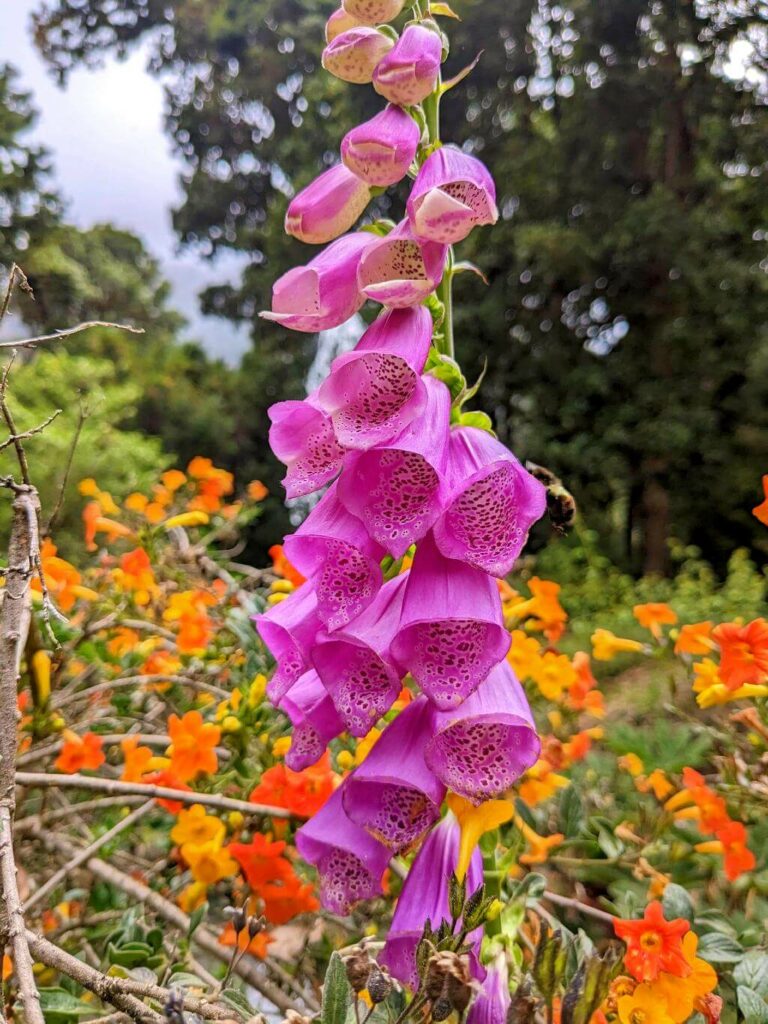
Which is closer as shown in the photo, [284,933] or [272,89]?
[284,933]

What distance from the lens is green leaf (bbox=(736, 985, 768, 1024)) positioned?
1.30 feet

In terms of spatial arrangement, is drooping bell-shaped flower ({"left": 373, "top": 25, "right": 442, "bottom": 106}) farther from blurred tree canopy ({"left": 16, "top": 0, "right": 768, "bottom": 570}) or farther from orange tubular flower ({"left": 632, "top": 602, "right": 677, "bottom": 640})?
blurred tree canopy ({"left": 16, "top": 0, "right": 768, "bottom": 570})

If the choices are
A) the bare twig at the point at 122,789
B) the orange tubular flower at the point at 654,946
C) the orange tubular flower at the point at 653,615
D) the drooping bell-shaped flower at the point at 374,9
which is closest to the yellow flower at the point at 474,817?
the orange tubular flower at the point at 654,946

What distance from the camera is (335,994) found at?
32 centimetres

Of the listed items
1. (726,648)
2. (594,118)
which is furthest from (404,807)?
(594,118)

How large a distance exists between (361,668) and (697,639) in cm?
46

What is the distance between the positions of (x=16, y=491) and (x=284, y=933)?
840 mm

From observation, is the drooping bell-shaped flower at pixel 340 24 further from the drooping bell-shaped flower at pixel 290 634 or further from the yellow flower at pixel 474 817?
the yellow flower at pixel 474 817

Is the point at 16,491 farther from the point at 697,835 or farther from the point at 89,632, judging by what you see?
the point at 697,835

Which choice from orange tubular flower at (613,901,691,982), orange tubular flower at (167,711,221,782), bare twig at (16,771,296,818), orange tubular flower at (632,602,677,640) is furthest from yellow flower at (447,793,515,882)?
orange tubular flower at (632,602,677,640)

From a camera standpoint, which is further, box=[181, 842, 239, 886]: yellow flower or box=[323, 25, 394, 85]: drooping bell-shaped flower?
box=[181, 842, 239, 886]: yellow flower

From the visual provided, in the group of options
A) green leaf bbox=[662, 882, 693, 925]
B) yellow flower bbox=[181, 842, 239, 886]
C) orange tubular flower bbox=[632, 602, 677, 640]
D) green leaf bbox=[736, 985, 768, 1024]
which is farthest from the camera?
orange tubular flower bbox=[632, 602, 677, 640]

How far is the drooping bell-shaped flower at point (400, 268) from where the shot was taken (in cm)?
38

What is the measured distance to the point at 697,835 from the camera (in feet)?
2.48
